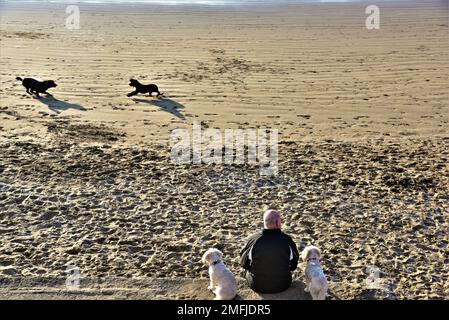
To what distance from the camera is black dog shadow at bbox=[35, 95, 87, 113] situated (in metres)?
10.4

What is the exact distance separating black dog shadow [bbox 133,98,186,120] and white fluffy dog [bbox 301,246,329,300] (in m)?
5.64

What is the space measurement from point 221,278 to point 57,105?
691cm

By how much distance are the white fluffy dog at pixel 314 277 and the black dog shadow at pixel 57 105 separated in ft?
22.1

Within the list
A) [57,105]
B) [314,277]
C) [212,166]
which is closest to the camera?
[314,277]

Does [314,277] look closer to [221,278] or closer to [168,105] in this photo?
[221,278]

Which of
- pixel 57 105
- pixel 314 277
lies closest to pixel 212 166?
pixel 314 277

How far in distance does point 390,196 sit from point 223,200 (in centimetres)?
213

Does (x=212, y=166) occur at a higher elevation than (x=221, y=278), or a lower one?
higher

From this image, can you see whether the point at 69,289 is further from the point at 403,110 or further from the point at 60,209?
the point at 403,110

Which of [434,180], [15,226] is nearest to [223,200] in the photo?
[15,226]

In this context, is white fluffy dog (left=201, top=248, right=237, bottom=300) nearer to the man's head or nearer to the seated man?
the seated man

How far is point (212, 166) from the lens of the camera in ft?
26.3

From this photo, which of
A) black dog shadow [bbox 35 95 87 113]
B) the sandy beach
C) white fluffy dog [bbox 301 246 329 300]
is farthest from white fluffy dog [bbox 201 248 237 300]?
black dog shadow [bbox 35 95 87 113]

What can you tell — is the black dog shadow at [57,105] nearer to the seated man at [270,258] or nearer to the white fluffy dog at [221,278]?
the white fluffy dog at [221,278]
